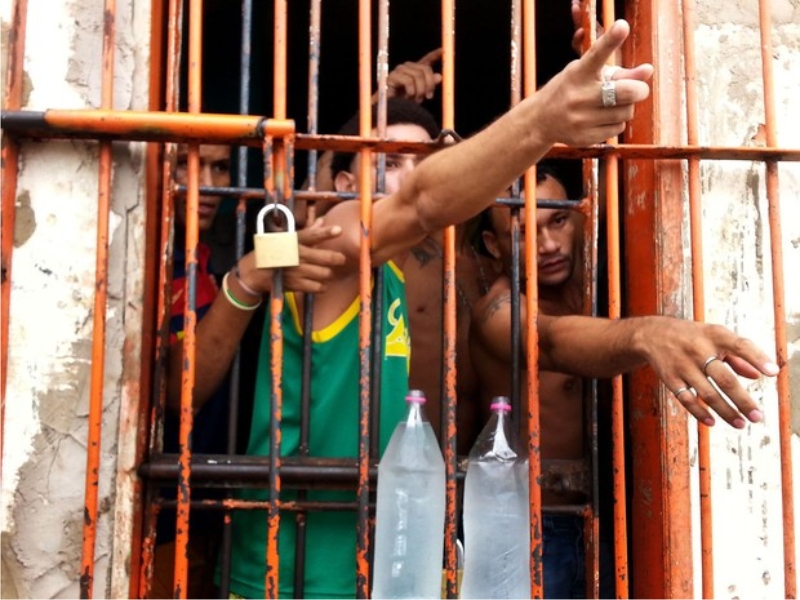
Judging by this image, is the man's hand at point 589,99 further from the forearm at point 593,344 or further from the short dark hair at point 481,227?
the short dark hair at point 481,227

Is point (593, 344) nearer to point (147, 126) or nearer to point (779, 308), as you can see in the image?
point (779, 308)

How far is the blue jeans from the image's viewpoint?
101 inches

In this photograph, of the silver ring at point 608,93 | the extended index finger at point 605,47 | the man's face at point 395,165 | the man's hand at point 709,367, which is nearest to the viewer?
the extended index finger at point 605,47

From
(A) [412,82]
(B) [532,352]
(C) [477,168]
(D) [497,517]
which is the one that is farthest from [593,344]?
(A) [412,82]

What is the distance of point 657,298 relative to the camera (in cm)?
215

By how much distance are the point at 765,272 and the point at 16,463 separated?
76.7 inches

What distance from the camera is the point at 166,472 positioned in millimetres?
1956

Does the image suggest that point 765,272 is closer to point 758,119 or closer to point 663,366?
point 758,119

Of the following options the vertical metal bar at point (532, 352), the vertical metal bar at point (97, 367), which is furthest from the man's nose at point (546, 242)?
the vertical metal bar at point (97, 367)

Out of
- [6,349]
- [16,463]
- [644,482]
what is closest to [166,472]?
[16,463]

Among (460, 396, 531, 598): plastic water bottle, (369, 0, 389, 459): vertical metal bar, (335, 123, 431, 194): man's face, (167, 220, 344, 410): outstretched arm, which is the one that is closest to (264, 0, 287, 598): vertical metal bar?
(167, 220, 344, 410): outstretched arm

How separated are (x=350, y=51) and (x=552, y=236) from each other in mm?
2133

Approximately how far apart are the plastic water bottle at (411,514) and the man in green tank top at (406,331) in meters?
0.32

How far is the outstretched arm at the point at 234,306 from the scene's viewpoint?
186cm
